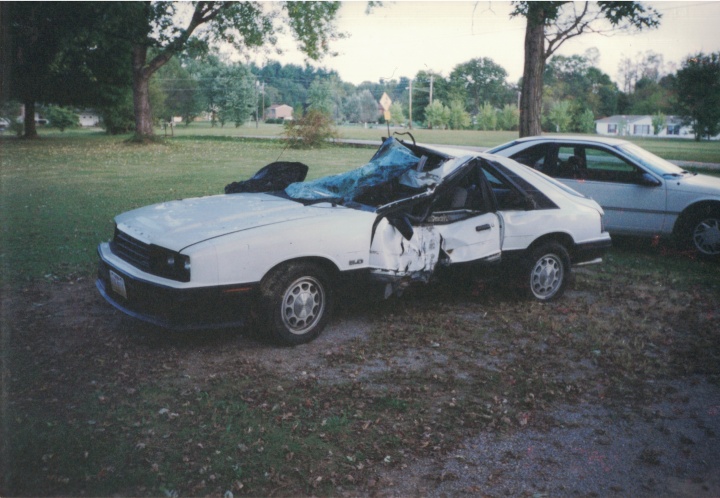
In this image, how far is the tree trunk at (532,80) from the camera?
14062mm

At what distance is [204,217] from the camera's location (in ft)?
16.8

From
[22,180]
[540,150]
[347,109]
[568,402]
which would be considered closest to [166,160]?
[22,180]

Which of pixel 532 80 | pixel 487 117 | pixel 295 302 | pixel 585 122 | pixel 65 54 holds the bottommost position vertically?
pixel 295 302

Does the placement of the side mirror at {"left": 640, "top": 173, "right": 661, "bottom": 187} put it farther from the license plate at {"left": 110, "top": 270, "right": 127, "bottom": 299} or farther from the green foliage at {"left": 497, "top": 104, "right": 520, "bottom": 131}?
the green foliage at {"left": 497, "top": 104, "right": 520, "bottom": 131}

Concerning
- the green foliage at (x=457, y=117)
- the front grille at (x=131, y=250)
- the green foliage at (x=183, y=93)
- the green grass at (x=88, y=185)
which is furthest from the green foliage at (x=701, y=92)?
the green foliage at (x=183, y=93)

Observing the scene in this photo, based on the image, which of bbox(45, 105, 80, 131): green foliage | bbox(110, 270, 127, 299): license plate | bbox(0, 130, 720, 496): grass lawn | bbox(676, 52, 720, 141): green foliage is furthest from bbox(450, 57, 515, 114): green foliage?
bbox(110, 270, 127, 299): license plate

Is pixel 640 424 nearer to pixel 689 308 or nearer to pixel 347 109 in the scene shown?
pixel 689 308

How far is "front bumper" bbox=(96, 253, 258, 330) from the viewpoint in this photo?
4492 mm

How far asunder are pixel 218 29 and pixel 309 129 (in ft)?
22.9

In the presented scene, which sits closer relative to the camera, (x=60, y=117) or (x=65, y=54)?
(x=65, y=54)

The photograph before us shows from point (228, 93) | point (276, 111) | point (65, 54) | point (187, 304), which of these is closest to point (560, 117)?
point (228, 93)

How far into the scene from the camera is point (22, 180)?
16500mm

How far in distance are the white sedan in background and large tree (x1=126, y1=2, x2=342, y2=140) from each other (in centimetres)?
2414

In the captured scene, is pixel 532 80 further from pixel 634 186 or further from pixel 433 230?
pixel 433 230
